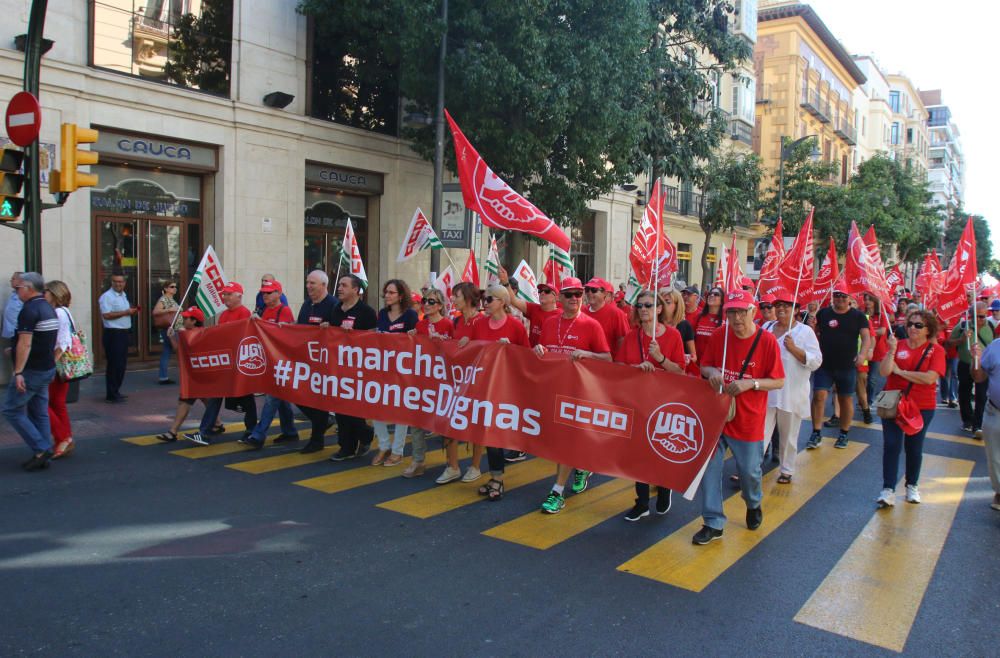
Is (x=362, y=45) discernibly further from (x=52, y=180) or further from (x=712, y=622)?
(x=712, y=622)

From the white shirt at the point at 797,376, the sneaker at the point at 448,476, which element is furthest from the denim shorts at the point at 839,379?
the sneaker at the point at 448,476

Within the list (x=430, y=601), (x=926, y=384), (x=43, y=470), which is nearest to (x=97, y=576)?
(x=430, y=601)

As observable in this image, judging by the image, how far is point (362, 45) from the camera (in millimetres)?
16406

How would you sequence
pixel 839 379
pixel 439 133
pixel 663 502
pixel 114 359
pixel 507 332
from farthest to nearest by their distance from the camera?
pixel 439 133 → pixel 114 359 → pixel 839 379 → pixel 507 332 → pixel 663 502

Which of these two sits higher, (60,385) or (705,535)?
(60,385)

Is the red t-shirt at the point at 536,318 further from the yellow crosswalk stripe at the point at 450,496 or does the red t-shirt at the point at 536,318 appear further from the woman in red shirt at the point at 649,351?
the yellow crosswalk stripe at the point at 450,496

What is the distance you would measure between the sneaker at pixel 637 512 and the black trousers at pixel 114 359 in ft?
26.6

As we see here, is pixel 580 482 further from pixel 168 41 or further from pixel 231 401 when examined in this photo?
pixel 168 41

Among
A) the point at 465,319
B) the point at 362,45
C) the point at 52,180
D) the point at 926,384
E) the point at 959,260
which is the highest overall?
the point at 362,45

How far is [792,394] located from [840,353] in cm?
232

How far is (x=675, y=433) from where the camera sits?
574 centimetres

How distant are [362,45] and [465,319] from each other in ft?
36.8

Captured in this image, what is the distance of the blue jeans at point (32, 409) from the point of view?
6.94 metres

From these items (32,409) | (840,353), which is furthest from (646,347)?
(32,409)
